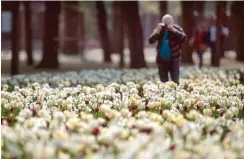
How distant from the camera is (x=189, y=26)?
103ft

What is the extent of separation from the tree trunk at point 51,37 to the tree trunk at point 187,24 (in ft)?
18.0

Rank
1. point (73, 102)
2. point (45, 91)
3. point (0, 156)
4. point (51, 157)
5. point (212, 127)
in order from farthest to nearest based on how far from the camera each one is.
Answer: point (45, 91)
point (73, 102)
point (212, 127)
point (0, 156)
point (51, 157)

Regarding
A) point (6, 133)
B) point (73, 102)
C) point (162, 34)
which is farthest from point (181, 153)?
point (162, 34)

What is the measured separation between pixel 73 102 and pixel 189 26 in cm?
2112

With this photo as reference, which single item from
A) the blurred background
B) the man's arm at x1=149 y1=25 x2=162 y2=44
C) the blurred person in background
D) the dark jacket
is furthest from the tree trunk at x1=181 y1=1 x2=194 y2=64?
the man's arm at x1=149 y1=25 x2=162 y2=44

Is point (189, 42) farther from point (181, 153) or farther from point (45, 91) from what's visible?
point (181, 153)

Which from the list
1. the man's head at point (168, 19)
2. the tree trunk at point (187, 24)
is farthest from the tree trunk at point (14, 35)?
the tree trunk at point (187, 24)

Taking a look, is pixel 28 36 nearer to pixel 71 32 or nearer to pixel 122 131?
pixel 71 32

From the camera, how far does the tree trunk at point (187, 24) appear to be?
31.2 meters

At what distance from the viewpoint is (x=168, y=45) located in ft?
50.8

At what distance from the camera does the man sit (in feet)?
49.3

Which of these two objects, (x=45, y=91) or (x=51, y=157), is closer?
(x=51, y=157)

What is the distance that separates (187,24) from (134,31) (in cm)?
708

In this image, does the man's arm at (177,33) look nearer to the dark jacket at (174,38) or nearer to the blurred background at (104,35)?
the dark jacket at (174,38)
